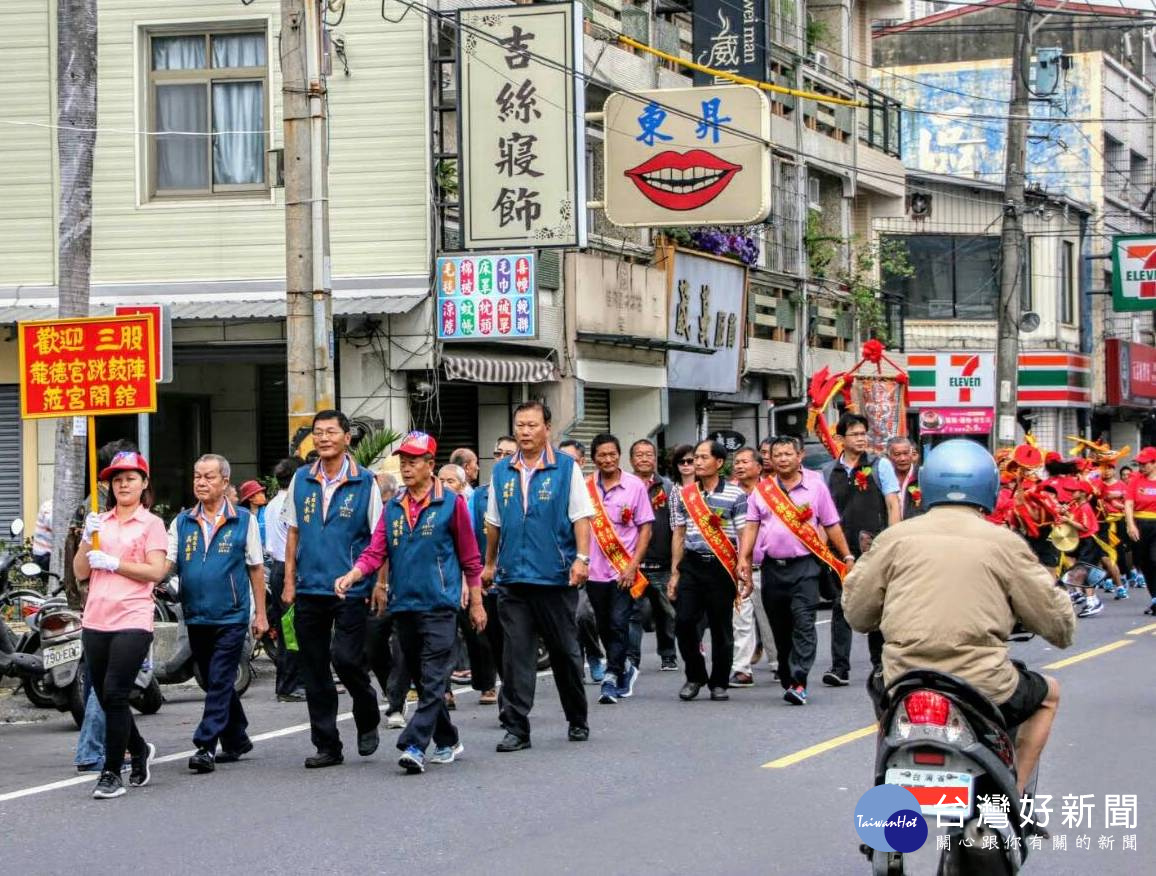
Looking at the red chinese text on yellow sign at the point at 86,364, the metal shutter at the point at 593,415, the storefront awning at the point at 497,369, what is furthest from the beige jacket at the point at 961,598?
the metal shutter at the point at 593,415

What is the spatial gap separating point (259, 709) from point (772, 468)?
162 inches

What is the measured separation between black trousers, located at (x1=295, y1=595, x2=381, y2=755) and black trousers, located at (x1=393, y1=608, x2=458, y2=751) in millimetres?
253

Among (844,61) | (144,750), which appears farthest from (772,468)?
(844,61)

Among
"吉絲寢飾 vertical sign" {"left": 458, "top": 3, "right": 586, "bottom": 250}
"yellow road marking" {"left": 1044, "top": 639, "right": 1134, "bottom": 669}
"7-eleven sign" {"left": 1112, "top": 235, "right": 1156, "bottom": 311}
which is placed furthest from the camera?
"7-eleven sign" {"left": 1112, "top": 235, "right": 1156, "bottom": 311}

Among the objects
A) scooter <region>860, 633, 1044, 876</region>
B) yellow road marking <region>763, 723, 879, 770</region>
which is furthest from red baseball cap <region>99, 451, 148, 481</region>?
scooter <region>860, 633, 1044, 876</region>

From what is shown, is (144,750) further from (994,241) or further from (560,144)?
(994,241)

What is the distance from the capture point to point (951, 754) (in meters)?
5.75

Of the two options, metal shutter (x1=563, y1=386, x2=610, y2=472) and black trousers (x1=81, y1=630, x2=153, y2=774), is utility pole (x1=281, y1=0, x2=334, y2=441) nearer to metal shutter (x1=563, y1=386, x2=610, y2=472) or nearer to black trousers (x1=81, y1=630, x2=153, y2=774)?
black trousers (x1=81, y1=630, x2=153, y2=774)

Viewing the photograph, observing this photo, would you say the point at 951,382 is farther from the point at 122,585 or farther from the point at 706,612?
the point at 122,585

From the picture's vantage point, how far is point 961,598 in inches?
240

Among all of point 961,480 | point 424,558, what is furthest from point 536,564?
point 961,480

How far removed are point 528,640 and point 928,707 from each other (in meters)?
5.44

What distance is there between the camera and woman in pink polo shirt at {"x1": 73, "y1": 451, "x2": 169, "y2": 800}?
9.63 metres

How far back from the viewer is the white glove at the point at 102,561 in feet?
31.3
